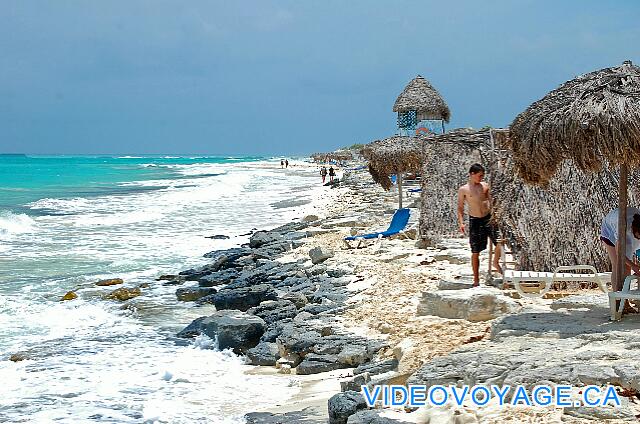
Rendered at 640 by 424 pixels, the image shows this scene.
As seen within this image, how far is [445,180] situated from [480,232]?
4012 millimetres

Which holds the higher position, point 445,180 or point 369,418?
point 445,180

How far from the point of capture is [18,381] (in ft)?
22.6

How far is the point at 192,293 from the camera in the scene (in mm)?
10953

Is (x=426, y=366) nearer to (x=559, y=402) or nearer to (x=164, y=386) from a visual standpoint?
(x=559, y=402)

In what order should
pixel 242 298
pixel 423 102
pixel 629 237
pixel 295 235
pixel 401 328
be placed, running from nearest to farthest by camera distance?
1. pixel 629 237
2. pixel 401 328
3. pixel 242 298
4. pixel 295 235
5. pixel 423 102

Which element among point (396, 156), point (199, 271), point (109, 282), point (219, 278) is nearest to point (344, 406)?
point (219, 278)

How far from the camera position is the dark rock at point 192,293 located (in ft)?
35.7

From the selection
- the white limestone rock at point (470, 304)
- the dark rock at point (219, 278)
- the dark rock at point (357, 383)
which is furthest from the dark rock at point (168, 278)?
the dark rock at point (357, 383)

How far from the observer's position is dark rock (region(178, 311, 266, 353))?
7.88 m

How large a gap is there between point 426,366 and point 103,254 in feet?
39.6

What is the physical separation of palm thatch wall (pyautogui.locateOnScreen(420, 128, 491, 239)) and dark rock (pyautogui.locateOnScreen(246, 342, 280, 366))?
445 cm

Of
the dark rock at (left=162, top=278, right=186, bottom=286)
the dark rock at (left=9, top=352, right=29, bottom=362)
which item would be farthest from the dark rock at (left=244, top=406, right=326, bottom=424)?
the dark rock at (left=162, top=278, right=186, bottom=286)

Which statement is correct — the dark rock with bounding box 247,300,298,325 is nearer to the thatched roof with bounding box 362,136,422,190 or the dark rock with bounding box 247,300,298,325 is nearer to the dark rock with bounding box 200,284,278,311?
the dark rock with bounding box 200,284,278,311

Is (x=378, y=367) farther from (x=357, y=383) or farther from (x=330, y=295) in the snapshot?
(x=330, y=295)
